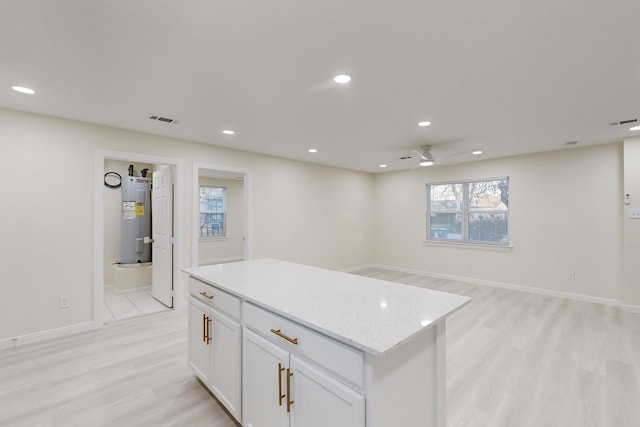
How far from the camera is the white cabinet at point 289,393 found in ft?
3.84

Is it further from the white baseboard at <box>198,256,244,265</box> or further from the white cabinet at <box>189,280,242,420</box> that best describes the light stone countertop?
the white baseboard at <box>198,256,244,265</box>

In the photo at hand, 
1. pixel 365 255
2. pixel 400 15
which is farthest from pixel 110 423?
pixel 365 255

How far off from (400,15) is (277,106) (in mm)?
1575

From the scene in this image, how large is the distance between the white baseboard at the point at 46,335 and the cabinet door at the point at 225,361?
2304mm

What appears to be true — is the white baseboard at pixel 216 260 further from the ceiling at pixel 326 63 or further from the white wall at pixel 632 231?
the white wall at pixel 632 231

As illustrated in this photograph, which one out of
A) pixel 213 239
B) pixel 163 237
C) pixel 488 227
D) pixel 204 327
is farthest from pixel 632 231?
pixel 213 239

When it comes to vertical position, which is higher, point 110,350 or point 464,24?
point 464,24

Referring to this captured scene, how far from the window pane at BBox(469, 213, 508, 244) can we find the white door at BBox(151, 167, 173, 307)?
544cm

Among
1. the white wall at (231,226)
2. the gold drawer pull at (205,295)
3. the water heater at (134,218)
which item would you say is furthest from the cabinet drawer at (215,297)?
the white wall at (231,226)

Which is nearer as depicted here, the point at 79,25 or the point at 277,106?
the point at 79,25

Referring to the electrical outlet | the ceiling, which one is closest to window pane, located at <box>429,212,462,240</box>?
the ceiling

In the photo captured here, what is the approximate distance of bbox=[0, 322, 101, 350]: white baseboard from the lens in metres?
2.92

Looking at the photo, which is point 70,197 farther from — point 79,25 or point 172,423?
point 172,423

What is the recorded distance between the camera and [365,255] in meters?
7.11
